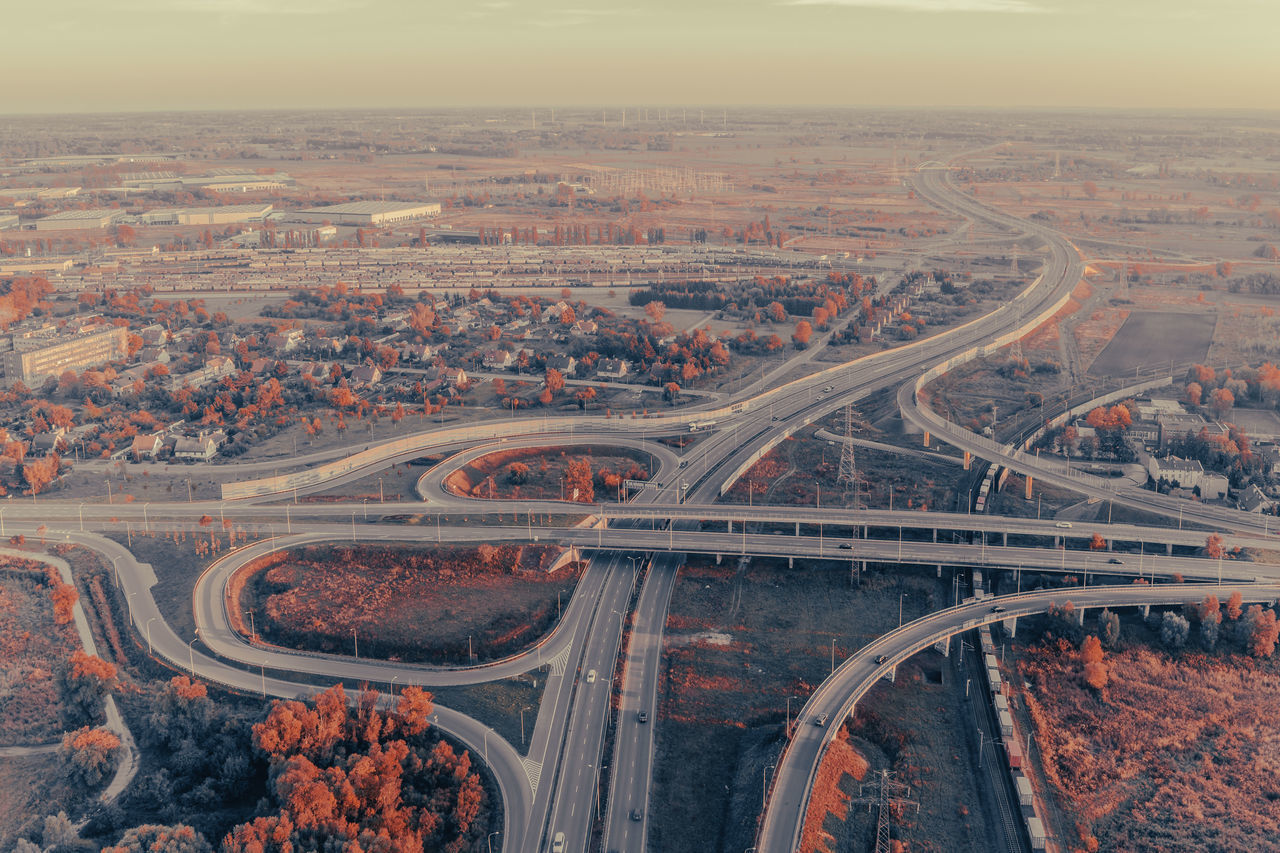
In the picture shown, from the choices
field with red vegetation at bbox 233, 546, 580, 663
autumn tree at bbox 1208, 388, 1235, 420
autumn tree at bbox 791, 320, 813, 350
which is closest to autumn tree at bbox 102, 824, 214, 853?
field with red vegetation at bbox 233, 546, 580, 663

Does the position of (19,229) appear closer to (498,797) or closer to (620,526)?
(620,526)

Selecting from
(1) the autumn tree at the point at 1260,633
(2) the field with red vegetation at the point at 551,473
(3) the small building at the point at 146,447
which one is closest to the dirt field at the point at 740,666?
(2) the field with red vegetation at the point at 551,473

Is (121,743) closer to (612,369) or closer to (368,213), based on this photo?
(612,369)

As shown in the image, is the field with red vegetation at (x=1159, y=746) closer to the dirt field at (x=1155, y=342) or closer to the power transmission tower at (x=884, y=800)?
the power transmission tower at (x=884, y=800)

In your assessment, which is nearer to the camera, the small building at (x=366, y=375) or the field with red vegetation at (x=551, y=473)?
the field with red vegetation at (x=551, y=473)

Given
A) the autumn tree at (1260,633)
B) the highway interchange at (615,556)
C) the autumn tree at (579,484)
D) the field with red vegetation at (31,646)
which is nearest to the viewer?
the highway interchange at (615,556)

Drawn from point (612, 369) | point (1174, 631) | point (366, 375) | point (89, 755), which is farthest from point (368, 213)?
point (1174, 631)
